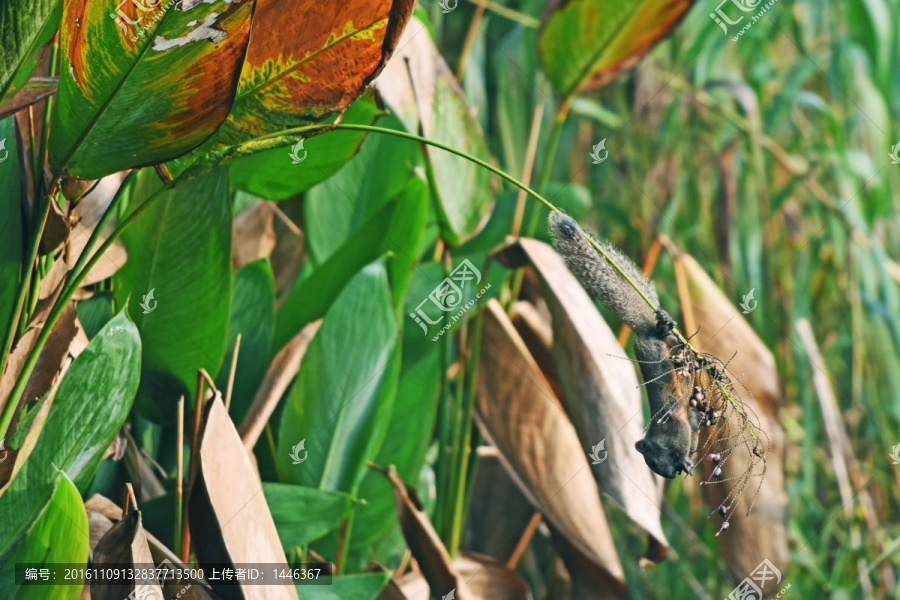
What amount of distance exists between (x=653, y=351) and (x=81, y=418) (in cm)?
43

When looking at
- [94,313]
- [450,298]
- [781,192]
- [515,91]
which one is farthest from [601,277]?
[781,192]

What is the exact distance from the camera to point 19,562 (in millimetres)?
550

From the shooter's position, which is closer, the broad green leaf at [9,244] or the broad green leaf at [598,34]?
the broad green leaf at [9,244]

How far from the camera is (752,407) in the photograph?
885 mm

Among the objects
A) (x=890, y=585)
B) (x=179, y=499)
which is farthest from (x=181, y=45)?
(x=890, y=585)

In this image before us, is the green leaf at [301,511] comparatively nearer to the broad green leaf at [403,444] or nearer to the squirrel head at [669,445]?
the broad green leaf at [403,444]

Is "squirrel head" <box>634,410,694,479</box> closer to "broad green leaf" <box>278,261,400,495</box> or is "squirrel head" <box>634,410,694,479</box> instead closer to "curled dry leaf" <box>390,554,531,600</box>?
"broad green leaf" <box>278,261,400,495</box>

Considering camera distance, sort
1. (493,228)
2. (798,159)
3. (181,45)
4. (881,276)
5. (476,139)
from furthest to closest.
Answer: (798,159) < (881,276) < (493,228) < (476,139) < (181,45)

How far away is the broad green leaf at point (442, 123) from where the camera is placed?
0.84 meters

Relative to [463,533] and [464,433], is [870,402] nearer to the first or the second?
[463,533]

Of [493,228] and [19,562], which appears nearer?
[19,562]

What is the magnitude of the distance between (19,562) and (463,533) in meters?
0.65

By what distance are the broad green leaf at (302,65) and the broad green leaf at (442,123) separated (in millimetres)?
319

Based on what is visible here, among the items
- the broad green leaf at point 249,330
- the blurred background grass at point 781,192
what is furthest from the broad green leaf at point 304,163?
the blurred background grass at point 781,192
